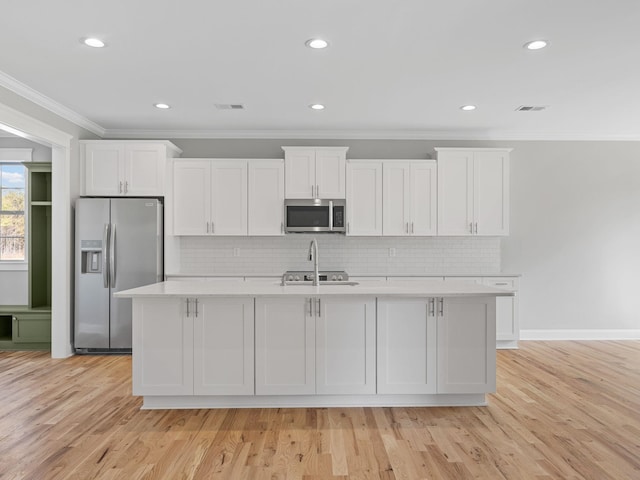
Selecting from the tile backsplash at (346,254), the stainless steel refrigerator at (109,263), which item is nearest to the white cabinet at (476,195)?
the tile backsplash at (346,254)

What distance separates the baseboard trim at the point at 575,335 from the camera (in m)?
5.86

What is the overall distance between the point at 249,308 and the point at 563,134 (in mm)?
4797

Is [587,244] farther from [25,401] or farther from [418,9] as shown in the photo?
[25,401]

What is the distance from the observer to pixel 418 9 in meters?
2.70

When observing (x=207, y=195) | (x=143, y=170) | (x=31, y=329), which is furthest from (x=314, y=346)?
(x=31, y=329)

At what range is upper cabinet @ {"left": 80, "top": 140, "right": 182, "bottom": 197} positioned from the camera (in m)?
5.21

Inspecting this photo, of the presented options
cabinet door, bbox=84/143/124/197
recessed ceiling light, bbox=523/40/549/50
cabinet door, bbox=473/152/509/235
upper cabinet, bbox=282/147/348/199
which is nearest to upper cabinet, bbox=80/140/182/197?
cabinet door, bbox=84/143/124/197

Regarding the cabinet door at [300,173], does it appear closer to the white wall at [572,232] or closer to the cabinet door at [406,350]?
the cabinet door at [406,350]

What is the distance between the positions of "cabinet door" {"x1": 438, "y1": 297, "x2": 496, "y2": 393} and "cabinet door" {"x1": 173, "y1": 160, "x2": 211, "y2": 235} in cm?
320

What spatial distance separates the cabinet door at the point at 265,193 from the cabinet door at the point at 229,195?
95 mm

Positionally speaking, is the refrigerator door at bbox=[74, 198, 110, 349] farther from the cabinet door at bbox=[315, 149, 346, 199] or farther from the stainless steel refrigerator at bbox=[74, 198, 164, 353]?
the cabinet door at bbox=[315, 149, 346, 199]

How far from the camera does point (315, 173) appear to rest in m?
5.44

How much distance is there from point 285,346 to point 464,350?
4.29ft

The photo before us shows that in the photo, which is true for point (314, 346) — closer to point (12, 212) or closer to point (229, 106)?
point (229, 106)
